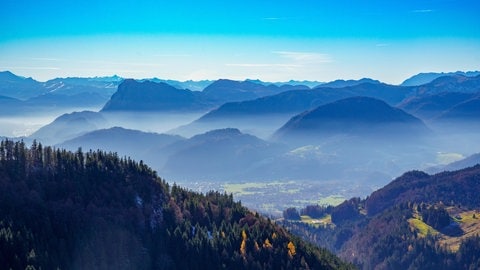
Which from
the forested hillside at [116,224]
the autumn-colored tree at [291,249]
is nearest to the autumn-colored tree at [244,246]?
the forested hillside at [116,224]

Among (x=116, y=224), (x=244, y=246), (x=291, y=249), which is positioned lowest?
(x=291, y=249)

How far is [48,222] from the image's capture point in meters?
133

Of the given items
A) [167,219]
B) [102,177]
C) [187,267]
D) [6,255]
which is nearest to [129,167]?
[102,177]

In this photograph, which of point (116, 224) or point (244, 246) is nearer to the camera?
point (116, 224)

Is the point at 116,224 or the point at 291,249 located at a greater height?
the point at 116,224

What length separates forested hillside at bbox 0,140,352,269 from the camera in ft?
424

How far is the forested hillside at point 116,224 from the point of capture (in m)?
129

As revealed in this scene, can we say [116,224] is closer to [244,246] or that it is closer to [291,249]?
[244,246]

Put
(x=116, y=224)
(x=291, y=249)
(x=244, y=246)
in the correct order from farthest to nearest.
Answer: (x=291, y=249) < (x=244, y=246) < (x=116, y=224)

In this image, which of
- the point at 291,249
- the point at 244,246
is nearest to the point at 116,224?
the point at 244,246

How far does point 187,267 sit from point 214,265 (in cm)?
832

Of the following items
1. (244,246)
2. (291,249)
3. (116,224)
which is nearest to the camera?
(116,224)

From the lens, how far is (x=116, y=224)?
149 metres

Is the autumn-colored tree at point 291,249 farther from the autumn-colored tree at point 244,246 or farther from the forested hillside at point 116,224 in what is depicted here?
the autumn-colored tree at point 244,246
